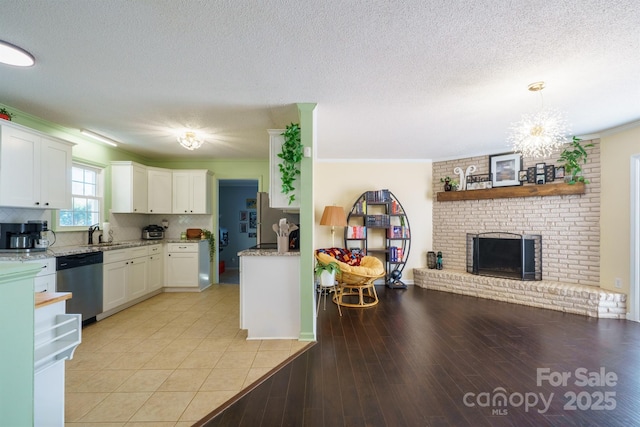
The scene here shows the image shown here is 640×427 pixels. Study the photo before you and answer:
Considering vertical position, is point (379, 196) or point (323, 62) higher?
point (323, 62)

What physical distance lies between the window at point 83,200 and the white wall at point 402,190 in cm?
361

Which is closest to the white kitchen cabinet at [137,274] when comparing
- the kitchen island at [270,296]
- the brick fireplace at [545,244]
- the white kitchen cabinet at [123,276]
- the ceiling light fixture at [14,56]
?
the white kitchen cabinet at [123,276]

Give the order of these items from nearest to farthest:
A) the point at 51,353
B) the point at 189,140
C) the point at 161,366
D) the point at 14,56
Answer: the point at 51,353
the point at 14,56
the point at 161,366
the point at 189,140

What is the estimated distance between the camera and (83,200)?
13.0ft

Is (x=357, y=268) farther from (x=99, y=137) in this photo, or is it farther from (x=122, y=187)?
(x=99, y=137)

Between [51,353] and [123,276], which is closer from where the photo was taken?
[51,353]

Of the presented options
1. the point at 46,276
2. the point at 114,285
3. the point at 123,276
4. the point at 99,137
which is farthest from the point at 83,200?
A: the point at 46,276

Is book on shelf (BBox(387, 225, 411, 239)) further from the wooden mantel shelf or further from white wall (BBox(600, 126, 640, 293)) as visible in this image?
white wall (BBox(600, 126, 640, 293))

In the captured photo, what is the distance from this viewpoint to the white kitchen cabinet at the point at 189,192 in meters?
5.00

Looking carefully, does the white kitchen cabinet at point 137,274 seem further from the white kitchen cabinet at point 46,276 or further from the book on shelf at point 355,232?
the book on shelf at point 355,232

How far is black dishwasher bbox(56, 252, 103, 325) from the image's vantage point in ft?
9.45

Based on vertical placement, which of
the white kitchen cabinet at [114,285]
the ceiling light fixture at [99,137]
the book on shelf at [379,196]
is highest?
the ceiling light fixture at [99,137]

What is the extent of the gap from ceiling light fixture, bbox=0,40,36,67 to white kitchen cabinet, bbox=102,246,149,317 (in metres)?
2.21

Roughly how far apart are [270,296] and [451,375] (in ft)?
5.76
